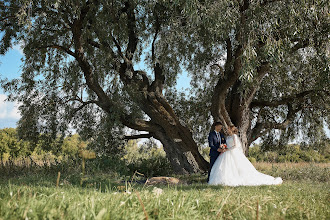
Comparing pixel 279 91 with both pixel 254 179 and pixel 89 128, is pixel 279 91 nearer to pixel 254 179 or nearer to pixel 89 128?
pixel 254 179

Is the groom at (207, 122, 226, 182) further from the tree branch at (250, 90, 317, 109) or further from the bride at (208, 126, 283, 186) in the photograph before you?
the tree branch at (250, 90, 317, 109)

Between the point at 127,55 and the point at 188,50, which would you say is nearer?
the point at 188,50

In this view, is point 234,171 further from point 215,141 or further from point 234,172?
point 215,141

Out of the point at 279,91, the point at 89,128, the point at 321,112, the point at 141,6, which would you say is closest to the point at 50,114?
the point at 89,128

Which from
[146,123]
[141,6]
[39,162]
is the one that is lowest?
[39,162]

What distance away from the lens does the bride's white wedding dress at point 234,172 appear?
29.2ft

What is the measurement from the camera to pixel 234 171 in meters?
9.11

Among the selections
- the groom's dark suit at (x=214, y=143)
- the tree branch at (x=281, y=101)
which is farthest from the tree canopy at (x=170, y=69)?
the groom's dark suit at (x=214, y=143)

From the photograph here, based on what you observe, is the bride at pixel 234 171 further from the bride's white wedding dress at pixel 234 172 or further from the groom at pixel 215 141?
the groom at pixel 215 141

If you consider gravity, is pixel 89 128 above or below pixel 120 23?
below

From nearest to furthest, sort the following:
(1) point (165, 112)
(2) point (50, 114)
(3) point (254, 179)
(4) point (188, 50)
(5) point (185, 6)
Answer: (5) point (185, 6) < (3) point (254, 179) < (4) point (188, 50) < (1) point (165, 112) < (2) point (50, 114)

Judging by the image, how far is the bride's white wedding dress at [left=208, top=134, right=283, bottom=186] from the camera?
890 cm

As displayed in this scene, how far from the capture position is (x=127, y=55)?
12039 mm

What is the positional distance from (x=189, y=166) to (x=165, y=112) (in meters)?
2.23
